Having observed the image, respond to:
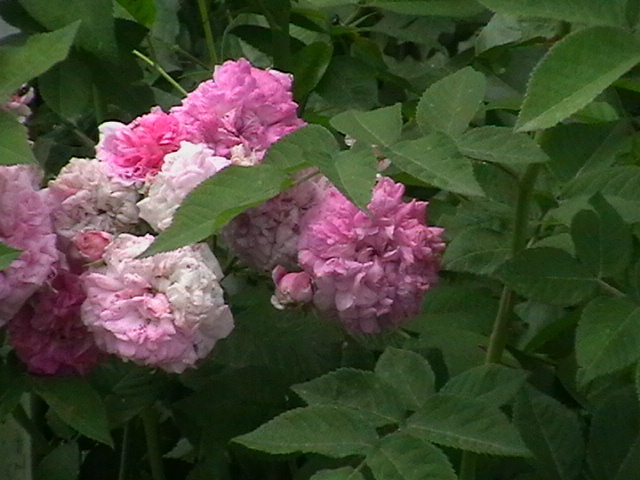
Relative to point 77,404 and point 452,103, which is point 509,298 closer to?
point 452,103

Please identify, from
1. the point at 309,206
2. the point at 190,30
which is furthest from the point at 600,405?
the point at 190,30

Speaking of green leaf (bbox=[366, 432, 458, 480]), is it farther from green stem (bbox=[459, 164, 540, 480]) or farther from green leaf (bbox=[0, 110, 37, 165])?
green leaf (bbox=[0, 110, 37, 165])

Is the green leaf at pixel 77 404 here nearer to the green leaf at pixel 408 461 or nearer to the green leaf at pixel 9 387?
the green leaf at pixel 9 387

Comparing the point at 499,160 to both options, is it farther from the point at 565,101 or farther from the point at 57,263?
the point at 57,263

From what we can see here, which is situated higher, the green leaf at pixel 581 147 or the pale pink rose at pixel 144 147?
the pale pink rose at pixel 144 147

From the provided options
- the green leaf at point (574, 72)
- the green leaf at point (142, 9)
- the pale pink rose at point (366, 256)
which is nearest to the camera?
the green leaf at point (574, 72)

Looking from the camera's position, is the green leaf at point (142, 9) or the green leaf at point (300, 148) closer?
the green leaf at point (300, 148)

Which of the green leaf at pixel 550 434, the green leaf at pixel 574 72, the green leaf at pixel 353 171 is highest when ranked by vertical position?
the green leaf at pixel 574 72

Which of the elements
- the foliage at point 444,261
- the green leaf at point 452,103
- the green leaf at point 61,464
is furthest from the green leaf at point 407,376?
the green leaf at point 61,464
